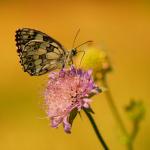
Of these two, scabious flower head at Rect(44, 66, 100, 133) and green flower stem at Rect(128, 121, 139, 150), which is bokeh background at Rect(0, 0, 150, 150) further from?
scabious flower head at Rect(44, 66, 100, 133)

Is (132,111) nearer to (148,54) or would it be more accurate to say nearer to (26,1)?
(148,54)

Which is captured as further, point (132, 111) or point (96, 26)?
point (96, 26)

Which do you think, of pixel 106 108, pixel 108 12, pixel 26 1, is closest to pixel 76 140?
pixel 106 108

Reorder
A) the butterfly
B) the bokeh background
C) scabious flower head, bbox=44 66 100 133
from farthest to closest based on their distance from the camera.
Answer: the bokeh background
the butterfly
scabious flower head, bbox=44 66 100 133

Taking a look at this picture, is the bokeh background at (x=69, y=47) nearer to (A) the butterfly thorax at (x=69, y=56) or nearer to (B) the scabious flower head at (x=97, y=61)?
(B) the scabious flower head at (x=97, y=61)

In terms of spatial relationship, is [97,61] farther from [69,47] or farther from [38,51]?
[69,47]

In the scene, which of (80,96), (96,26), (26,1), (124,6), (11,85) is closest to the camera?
(80,96)

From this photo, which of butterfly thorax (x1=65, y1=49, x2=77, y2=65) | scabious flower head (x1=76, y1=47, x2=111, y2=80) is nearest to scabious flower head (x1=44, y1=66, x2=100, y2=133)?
butterfly thorax (x1=65, y1=49, x2=77, y2=65)
